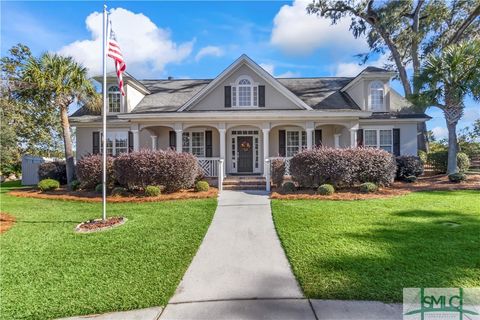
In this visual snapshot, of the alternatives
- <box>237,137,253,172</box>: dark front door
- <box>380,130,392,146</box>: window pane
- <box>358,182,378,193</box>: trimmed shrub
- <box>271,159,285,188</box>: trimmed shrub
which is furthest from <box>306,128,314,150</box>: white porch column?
<box>380,130,392,146</box>: window pane

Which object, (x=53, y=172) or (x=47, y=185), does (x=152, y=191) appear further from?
(x=53, y=172)

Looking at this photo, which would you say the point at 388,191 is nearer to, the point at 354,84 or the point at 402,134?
the point at 402,134

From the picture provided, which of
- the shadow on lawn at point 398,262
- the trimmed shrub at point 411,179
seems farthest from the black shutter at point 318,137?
the shadow on lawn at point 398,262

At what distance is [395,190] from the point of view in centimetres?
1168

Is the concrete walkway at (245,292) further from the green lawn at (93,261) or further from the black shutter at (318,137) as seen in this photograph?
the black shutter at (318,137)

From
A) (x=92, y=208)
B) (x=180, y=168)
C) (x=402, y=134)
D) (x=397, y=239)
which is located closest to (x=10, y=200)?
(x=92, y=208)

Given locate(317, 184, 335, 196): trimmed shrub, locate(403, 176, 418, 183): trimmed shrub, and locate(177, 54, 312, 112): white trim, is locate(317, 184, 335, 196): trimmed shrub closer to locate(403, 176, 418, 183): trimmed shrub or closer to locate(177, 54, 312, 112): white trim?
locate(403, 176, 418, 183): trimmed shrub

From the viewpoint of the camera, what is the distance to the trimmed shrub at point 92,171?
40.9 feet

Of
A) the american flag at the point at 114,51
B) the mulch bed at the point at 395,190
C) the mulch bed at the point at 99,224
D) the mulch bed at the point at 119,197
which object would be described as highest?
the american flag at the point at 114,51

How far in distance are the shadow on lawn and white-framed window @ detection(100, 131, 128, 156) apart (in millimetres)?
14197

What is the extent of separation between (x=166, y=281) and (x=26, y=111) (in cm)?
3101

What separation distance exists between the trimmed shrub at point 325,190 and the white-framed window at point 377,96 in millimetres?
8171

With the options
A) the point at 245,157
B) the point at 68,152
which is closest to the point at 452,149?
the point at 245,157

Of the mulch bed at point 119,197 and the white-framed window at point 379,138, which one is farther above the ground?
the white-framed window at point 379,138
